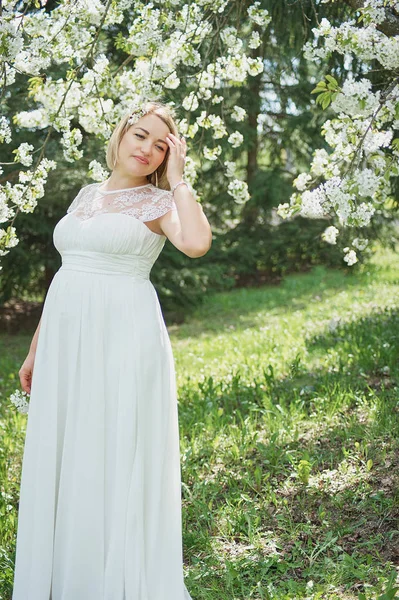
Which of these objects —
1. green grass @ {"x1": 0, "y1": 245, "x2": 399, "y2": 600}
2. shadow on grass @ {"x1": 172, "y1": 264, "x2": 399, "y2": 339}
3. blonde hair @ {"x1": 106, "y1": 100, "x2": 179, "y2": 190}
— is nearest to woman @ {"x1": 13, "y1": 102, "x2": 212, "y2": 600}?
blonde hair @ {"x1": 106, "y1": 100, "x2": 179, "y2": 190}

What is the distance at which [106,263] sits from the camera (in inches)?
109

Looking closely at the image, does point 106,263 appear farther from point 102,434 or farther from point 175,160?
point 102,434

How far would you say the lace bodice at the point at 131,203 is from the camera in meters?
2.78

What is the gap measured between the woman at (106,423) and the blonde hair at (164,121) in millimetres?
150

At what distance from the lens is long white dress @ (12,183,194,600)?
2699mm

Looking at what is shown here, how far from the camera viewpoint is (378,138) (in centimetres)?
298

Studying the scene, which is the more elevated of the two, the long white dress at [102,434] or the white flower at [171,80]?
the white flower at [171,80]

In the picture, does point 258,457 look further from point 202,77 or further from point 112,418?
point 202,77

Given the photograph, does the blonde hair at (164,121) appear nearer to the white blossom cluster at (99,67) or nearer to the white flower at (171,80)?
the white blossom cluster at (99,67)

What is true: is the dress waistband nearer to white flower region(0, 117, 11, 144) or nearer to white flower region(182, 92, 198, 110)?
white flower region(0, 117, 11, 144)

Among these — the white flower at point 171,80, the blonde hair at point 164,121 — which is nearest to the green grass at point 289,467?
the blonde hair at point 164,121

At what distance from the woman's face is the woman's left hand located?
49mm

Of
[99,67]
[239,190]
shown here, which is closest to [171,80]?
[99,67]

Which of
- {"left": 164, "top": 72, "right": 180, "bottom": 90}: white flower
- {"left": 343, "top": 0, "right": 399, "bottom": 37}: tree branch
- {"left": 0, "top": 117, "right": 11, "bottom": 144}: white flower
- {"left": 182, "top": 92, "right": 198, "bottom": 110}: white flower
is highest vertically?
{"left": 343, "top": 0, "right": 399, "bottom": 37}: tree branch
